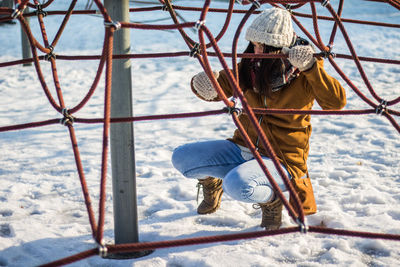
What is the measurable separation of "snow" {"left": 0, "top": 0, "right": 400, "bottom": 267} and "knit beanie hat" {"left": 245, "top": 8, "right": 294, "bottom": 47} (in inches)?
24.5

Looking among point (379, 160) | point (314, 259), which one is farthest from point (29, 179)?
point (379, 160)

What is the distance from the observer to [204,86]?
5.03ft

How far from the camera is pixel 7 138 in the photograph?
273 cm

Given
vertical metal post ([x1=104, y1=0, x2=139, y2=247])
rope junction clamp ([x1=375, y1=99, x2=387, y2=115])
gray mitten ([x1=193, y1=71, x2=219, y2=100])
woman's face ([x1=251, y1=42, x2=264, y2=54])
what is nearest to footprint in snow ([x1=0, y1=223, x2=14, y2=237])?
vertical metal post ([x1=104, y1=0, x2=139, y2=247])

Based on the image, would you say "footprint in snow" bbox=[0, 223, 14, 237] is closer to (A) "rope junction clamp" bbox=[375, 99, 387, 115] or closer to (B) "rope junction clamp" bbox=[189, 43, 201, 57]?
(B) "rope junction clamp" bbox=[189, 43, 201, 57]

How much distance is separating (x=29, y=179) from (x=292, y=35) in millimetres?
1360

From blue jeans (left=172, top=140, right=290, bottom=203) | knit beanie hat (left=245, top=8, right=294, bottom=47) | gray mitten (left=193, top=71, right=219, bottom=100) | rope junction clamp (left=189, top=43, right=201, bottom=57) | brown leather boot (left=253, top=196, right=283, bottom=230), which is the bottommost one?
brown leather boot (left=253, top=196, right=283, bottom=230)

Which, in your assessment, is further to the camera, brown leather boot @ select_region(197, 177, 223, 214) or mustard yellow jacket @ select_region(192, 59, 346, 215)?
brown leather boot @ select_region(197, 177, 223, 214)

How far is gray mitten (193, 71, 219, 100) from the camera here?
1527 mm

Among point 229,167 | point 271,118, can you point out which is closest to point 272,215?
point 229,167

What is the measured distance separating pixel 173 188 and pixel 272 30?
86 cm

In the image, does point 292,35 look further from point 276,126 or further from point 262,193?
point 262,193

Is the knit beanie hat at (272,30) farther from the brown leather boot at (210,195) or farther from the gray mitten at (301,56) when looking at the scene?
the brown leather boot at (210,195)

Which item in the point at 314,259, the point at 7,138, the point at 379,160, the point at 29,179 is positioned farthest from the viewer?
the point at 7,138
